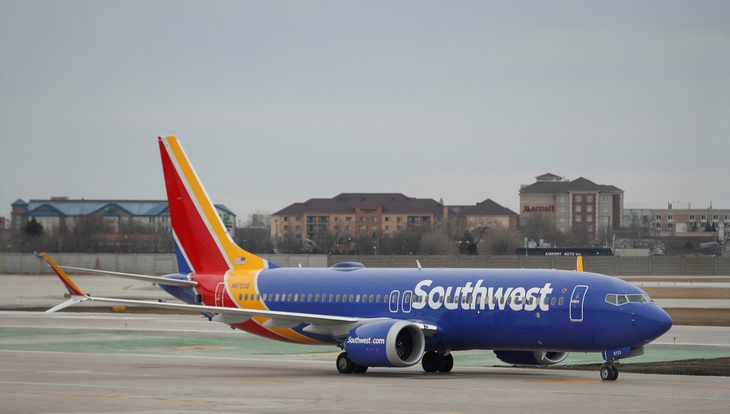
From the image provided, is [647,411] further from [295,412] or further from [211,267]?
[211,267]

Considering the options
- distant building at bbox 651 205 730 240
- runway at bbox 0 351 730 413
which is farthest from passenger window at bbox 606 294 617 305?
distant building at bbox 651 205 730 240

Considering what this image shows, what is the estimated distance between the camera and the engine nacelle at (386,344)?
36.8 metres

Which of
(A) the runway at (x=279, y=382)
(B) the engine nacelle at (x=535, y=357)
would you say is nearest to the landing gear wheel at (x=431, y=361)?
(A) the runway at (x=279, y=382)

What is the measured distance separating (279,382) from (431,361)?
709 centimetres

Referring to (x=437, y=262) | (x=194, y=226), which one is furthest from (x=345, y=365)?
(x=437, y=262)

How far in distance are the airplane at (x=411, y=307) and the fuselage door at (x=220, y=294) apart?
0.05m

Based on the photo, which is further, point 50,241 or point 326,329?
point 50,241

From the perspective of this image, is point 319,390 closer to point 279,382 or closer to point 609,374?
point 279,382

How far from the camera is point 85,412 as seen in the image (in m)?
26.8

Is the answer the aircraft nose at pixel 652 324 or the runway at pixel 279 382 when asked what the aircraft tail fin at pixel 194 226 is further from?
the aircraft nose at pixel 652 324

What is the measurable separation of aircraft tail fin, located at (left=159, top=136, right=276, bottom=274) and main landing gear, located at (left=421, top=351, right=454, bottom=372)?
27.6 ft

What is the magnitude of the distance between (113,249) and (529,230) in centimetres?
6170

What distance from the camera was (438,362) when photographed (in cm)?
4038

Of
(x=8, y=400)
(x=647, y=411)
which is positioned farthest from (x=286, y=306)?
(x=647, y=411)
